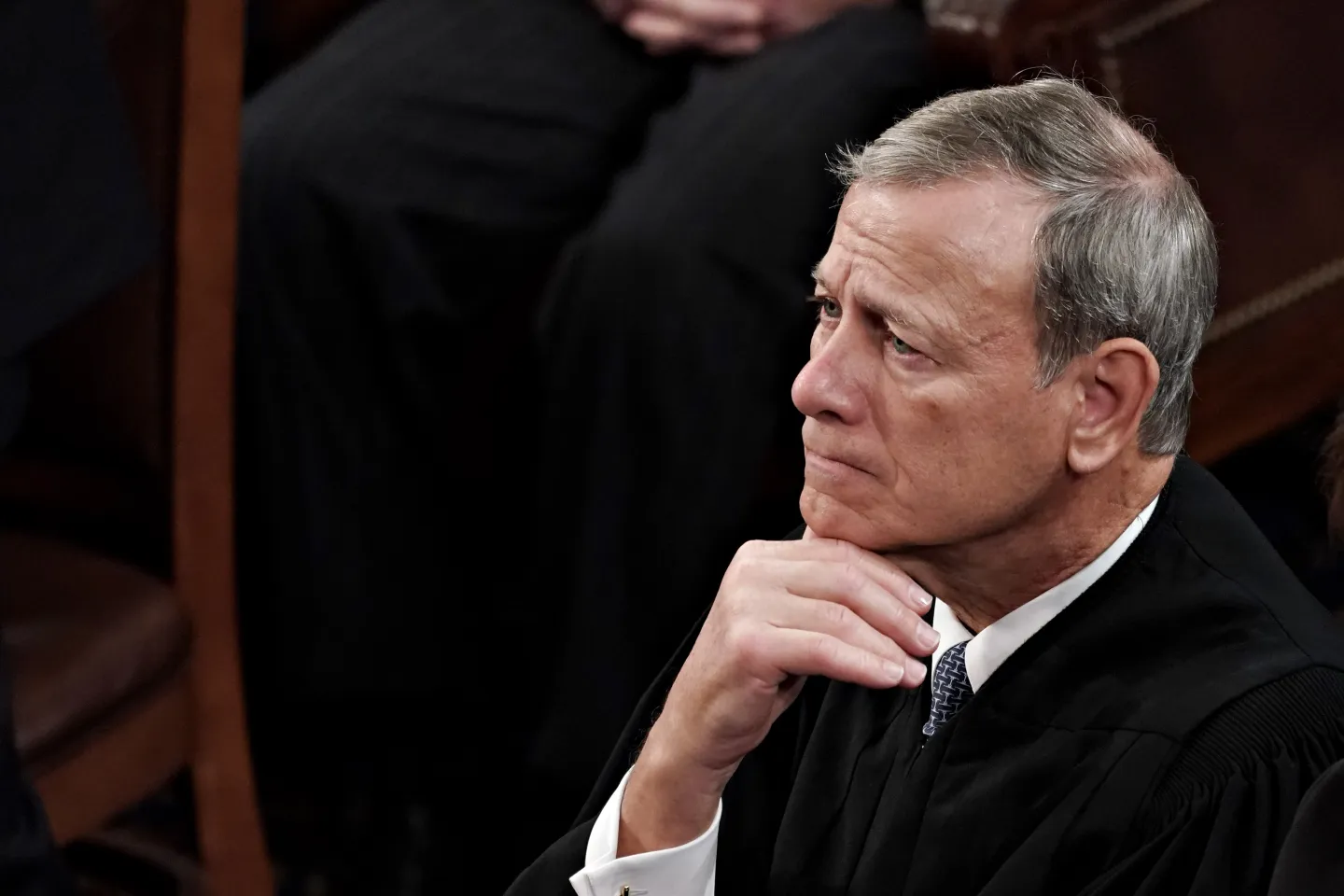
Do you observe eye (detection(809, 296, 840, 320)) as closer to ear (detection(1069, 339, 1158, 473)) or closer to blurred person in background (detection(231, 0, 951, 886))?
ear (detection(1069, 339, 1158, 473))

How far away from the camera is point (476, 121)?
2209 millimetres

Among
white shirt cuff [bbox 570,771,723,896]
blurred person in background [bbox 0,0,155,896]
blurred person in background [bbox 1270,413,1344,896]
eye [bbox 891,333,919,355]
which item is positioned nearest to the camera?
blurred person in background [bbox 1270,413,1344,896]

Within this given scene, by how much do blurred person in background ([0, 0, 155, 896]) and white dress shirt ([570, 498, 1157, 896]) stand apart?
0.56 m

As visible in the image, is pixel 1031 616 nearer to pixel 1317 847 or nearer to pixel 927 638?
pixel 927 638

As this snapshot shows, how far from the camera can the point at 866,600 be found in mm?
1144

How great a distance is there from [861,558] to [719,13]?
1062 mm

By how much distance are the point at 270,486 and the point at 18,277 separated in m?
0.59

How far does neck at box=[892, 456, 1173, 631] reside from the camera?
1.16 meters

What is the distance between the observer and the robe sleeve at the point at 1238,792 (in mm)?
1042

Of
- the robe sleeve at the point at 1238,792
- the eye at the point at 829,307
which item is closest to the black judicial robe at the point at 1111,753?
the robe sleeve at the point at 1238,792

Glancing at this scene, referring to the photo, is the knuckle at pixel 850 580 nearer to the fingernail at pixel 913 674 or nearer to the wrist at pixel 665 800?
the fingernail at pixel 913 674

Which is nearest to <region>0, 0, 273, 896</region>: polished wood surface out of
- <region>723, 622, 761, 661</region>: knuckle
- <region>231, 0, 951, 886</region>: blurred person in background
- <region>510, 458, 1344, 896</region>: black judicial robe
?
<region>231, 0, 951, 886</region>: blurred person in background

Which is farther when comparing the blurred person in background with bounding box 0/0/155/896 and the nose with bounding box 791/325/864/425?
the blurred person in background with bounding box 0/0/155/896

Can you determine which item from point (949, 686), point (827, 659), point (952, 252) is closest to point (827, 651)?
point (827, 659)
